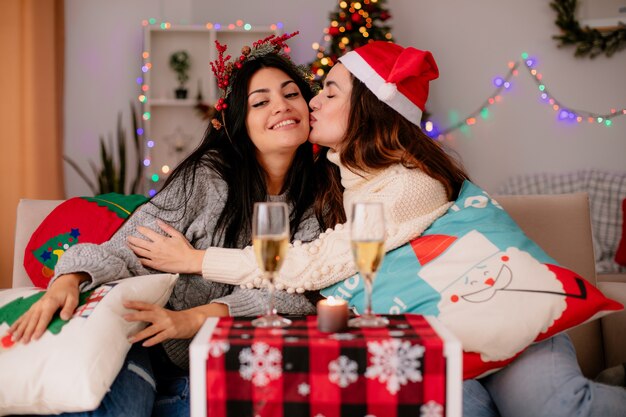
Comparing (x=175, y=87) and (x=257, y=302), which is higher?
(x=175, y=87)

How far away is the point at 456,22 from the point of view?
16.0ft

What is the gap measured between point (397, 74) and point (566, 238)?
0.79 m

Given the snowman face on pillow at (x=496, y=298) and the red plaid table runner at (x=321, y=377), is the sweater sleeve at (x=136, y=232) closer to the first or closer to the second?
the red plaid table runner at (x=321, y=377)

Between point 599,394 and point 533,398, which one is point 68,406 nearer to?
point 533,398

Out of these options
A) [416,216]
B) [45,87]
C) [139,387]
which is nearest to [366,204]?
[416,216]

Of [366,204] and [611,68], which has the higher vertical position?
[611,68]

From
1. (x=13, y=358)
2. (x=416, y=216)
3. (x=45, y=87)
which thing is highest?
(x=45, y=87)

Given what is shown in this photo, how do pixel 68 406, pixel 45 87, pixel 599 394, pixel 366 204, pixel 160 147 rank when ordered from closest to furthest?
pixel 366 204
pixel 68 406
pixel 599 394
pixel 45 87
pixel 160 147

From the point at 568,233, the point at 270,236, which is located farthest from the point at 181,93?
the point at 270,236

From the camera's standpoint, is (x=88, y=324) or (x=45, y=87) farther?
(x=45, y=87)

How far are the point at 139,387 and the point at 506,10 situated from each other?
4.25 metres

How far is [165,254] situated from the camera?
174cm

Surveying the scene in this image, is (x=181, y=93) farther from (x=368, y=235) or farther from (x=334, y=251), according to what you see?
(x=368, y=235)

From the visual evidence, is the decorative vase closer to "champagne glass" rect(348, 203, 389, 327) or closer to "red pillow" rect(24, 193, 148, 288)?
"red pillow" rect(24, 193, 148, 288)
